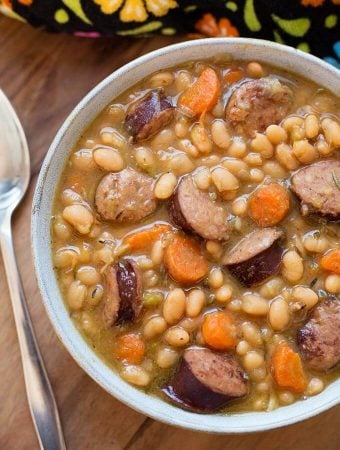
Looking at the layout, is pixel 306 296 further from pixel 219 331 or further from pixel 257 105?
pixel 257 105

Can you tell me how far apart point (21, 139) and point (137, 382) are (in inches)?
43.2

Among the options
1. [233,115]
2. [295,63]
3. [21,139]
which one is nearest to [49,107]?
[21,139]

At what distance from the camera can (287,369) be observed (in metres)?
2.63

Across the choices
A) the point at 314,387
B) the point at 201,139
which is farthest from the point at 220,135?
the point at 314,387

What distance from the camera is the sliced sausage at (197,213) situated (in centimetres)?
263

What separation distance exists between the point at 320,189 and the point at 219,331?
621 mm

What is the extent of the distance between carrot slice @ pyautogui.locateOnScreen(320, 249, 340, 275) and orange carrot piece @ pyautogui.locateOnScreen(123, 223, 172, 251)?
0.57 metres

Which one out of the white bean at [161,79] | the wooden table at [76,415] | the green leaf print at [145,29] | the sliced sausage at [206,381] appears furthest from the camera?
the green leaf print at [145,29]

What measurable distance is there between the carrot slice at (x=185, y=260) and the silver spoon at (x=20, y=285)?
2.18 feet

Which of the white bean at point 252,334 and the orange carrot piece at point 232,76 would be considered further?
the orange carrot piece at point 232,76

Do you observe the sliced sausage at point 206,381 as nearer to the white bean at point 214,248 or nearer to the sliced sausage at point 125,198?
the white bean at point 214,248

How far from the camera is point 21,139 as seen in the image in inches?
120

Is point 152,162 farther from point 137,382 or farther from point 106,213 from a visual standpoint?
point 137,382

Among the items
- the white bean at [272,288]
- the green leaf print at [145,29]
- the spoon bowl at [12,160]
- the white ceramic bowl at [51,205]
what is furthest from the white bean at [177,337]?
the green leaf print at [145,29]
